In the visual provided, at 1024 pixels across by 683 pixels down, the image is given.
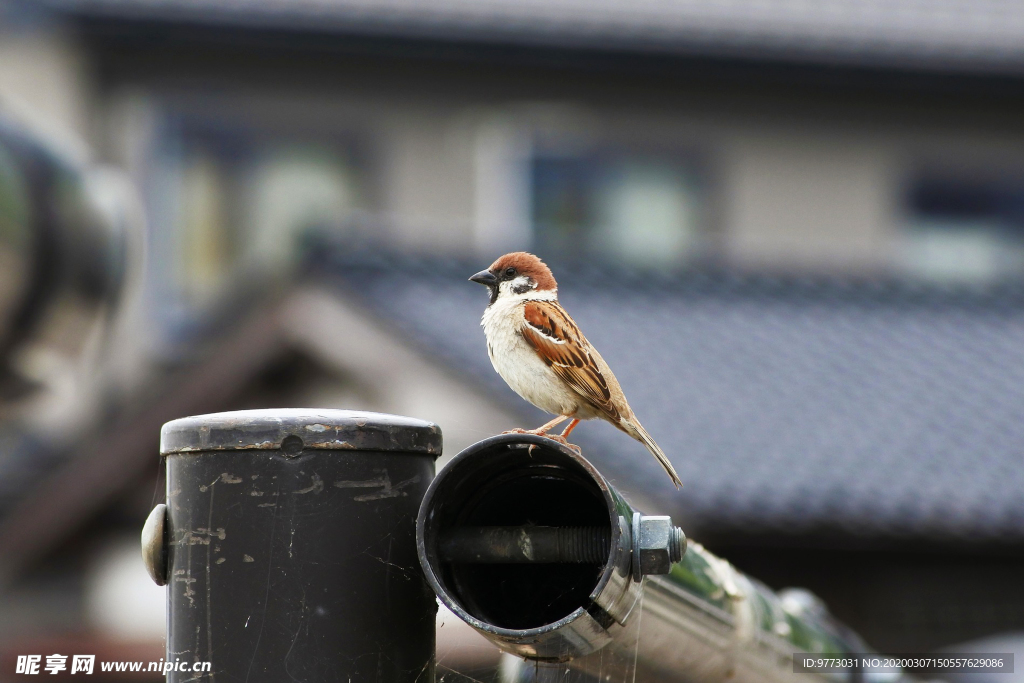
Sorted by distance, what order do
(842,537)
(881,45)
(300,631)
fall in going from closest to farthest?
(300,631) < (842,537) < (881,45)

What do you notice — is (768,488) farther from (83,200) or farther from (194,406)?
(83,200)

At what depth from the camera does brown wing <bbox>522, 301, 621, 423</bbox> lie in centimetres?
313

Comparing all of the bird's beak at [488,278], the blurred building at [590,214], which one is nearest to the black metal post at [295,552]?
the bird's beak at [488,278]

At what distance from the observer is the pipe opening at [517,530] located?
1899 mm

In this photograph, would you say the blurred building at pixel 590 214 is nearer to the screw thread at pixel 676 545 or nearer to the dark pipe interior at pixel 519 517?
the dark pipe interior at pixel 519 517

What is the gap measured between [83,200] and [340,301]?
626 cm

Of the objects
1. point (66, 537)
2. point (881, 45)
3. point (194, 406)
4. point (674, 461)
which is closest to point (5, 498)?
point (66, 537)

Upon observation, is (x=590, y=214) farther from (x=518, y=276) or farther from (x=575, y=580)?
(x=575, y=580)

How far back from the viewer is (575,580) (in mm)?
2039

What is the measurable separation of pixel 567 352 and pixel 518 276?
0.33 m

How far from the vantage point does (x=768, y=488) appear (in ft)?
24.4

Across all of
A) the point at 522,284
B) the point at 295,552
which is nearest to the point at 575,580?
the point at 295,552

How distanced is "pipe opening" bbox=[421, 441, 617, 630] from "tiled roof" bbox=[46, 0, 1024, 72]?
9.13 meters

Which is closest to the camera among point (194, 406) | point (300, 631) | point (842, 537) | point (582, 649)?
point (582, 649)
